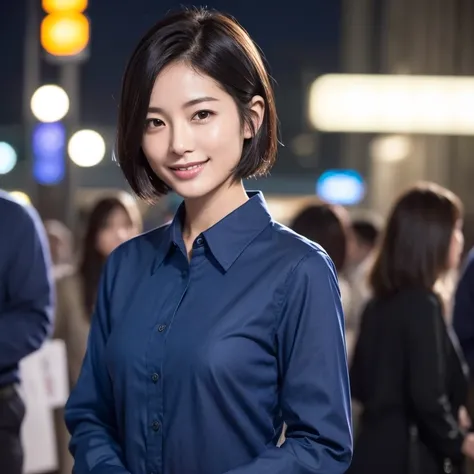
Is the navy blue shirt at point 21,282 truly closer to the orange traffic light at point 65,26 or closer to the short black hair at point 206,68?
the short black hair at point 206,68

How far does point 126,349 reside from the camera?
2.12m

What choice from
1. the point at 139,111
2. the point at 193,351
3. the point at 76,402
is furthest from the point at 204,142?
the point at 76,402

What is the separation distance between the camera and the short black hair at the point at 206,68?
2082 millimetres

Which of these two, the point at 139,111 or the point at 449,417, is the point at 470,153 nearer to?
the point at 449,417

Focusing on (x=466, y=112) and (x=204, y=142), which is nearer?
(x=204, y=142)

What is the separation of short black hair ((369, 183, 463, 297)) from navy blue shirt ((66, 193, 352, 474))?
1.90 meters

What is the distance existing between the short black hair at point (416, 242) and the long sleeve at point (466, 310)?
37 centimetres

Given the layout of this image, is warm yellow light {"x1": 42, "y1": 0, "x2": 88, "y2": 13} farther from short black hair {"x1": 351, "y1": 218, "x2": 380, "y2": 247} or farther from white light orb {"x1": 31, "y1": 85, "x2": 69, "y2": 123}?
short black hair {"x1": 351, "y1": 218, "x2": 380, "y2": 247}

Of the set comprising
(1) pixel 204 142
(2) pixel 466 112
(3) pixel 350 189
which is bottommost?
(3) pixel 350 189

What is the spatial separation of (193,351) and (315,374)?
0.22m

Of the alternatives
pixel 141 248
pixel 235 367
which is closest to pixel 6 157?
pixel 141 248

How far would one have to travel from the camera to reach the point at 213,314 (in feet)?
6.72

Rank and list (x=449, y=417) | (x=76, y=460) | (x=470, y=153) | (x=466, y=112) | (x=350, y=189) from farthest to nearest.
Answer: (x=470, y=153) < (x=350, y=189) < (x=466, y=112) < (x=449, y=417) < (x=76, y=460)

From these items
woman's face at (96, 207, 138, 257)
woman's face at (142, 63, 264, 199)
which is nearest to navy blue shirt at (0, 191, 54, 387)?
woman's face at (142, 63, 264, 199)
